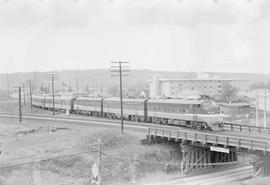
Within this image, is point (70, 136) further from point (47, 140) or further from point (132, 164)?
point (132, 164)

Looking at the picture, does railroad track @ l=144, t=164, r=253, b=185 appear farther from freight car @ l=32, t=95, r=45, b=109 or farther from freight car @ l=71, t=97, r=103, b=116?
freight car @ l=32, t=95, r=45, b=109

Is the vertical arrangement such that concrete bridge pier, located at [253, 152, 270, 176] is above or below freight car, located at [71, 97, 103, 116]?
below

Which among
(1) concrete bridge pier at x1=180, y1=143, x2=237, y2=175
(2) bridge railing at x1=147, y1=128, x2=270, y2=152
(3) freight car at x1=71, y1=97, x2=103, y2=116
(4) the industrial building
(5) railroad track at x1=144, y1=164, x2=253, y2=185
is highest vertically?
(4) the industrial building

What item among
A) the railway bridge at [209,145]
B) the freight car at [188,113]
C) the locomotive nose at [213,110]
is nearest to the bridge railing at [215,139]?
the railway bridge at [209,145]

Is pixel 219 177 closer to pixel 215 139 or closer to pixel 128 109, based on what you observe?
pixel 215 139

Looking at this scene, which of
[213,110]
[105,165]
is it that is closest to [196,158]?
[213,110]

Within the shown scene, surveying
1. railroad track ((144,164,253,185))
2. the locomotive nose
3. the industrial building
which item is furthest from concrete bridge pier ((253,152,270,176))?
the industrial building

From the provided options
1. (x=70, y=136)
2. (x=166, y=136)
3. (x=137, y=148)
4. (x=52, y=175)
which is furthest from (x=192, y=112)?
(x=52, y=175)
